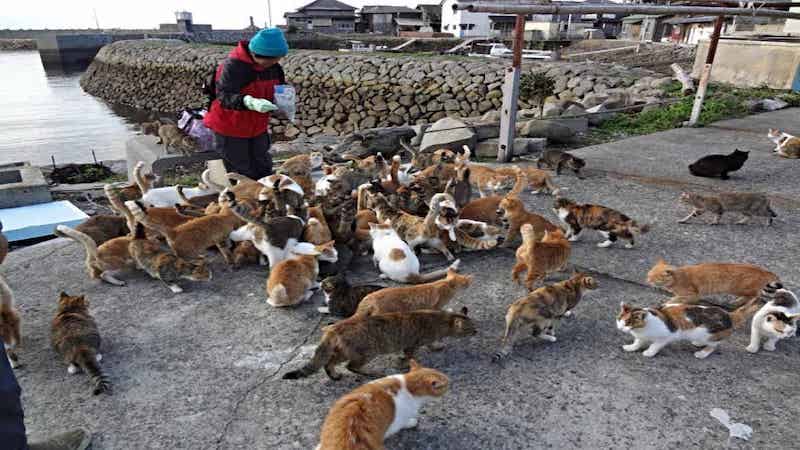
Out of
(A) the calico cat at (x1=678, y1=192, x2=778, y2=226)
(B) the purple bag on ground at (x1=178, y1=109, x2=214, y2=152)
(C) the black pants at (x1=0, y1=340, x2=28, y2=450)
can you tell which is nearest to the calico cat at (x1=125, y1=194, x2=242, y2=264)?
(C) the black pants at (x1=0, y1=340, x2=28, y2=450)

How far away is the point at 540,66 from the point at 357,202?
18054mm

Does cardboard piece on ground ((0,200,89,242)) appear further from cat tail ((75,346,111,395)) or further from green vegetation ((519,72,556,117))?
green vegetation ((519,72,556,117))

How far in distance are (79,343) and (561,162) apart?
612 centimetres

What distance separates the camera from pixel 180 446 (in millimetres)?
2639

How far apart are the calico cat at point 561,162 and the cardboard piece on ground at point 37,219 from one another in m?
6.14

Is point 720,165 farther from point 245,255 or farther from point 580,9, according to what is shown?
point 245,255

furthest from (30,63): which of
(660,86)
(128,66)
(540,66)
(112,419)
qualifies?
(112,419)

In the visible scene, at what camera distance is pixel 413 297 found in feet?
11.9

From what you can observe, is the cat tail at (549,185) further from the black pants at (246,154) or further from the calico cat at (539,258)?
the black pants at (246,154)

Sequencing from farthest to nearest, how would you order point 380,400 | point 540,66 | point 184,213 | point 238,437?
1. point 540,66
2. point 184,213
3. point 238,437
4. point 380,400

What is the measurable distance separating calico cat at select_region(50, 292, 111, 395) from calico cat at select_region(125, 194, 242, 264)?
1086 millimetres

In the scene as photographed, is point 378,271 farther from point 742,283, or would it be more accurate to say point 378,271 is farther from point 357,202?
point 742,283

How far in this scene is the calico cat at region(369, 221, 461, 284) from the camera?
4.23 m

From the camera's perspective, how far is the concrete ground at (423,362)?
273 centimetres
